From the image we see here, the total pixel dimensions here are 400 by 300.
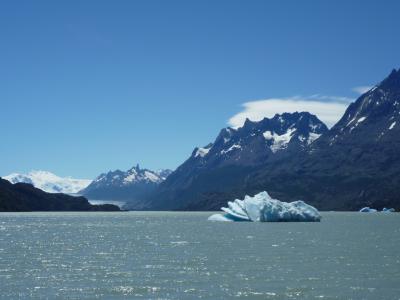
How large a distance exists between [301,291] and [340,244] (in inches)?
2129

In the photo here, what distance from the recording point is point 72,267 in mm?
66875

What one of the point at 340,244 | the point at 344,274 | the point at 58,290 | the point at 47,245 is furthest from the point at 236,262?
the point at 47,245

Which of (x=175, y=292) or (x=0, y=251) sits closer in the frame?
(x=175, y=292)

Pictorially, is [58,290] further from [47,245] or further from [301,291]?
[47,245]

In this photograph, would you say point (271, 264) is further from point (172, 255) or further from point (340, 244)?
point (340, 244)

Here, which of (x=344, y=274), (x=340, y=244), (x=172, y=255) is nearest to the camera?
(x=344, y=274)

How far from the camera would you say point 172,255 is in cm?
8156

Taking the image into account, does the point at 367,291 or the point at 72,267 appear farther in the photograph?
the point at 72,267

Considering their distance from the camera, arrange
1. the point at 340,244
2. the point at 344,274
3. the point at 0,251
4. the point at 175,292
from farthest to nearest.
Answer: the point at 340,244, the point at 0,251, the point at 344,274, the point at 175,292

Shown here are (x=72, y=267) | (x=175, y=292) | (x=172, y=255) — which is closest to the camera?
(x=175, y=292)

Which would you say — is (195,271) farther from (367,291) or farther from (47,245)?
(47,245)

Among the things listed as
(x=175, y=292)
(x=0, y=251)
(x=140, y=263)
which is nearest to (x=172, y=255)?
(x=140, y=263)

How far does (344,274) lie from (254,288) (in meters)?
12.8

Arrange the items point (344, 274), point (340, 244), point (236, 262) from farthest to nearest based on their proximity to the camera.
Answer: point (340, 244), point (236, 262), point (344, 274)
